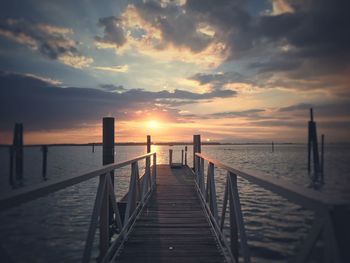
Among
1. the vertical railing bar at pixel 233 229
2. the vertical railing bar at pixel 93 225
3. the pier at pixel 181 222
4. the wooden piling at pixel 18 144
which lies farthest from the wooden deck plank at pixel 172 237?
the wooden piling at pixel 18 144

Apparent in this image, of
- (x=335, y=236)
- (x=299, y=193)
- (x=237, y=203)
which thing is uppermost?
(x=299, y=193)

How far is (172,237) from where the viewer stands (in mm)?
4812

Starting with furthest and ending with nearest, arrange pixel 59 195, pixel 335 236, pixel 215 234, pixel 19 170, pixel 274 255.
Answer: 1. pixel 19 170
2. pixel 59 195
3. pixel 274 255
4. pixel 215 234
5. pixel 335 236

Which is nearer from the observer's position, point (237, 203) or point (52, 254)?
point (237, 203)

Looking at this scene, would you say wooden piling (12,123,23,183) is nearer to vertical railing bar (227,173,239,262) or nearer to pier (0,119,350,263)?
pier (0,119,350,263)

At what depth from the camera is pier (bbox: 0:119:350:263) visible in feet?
4.63

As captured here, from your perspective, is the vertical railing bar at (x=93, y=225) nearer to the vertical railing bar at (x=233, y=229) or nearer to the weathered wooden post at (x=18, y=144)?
the vertical railing bar at (x=233, y=229)

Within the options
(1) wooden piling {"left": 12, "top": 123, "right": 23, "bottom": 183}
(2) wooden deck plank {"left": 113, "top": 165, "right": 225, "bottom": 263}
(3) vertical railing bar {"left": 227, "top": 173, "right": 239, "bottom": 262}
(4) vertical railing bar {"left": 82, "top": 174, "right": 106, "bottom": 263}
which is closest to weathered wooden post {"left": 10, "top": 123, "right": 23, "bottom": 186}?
(1) wooden piling {"left": 12, "top": 123, "right": 23, "bottom": 183}

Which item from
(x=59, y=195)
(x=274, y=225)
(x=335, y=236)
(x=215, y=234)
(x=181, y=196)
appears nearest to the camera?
(x=335, y=236)

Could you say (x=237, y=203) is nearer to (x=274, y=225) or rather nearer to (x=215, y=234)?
(x=215, y=234)

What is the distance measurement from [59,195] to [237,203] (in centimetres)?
1694

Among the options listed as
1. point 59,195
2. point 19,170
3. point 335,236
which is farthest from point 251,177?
point 19,170

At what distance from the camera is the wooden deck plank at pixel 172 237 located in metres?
3.98

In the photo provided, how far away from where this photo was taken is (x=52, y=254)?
8.18 m
